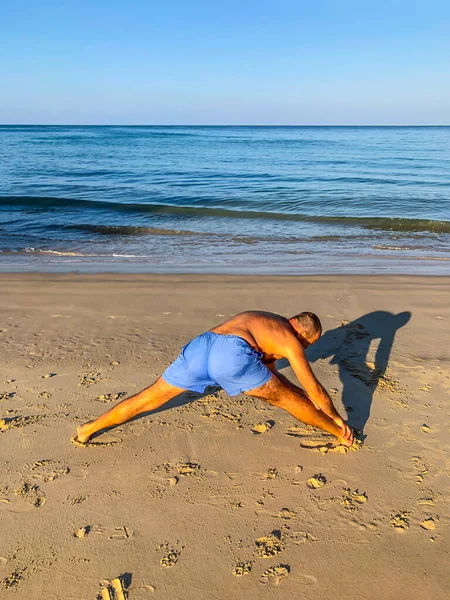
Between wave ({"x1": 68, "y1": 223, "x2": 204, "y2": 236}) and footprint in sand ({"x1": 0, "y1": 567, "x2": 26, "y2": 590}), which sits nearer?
footprint in sand ({"x1": 0, "y1": 567, "x2": 26, "y2": 590})

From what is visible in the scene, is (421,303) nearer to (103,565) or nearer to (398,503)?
(398,503)

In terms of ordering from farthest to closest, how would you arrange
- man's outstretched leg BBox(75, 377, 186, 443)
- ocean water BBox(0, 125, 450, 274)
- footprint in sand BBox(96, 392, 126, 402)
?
ocean water BBox(0, 125, 450, 274)
footprint in sand BBox(96, 392, 126, 402)
man's outstretched leg BBox(75, 377, 186, 443)

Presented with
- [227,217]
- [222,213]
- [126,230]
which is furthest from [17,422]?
[222,213]

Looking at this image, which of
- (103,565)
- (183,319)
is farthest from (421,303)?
(103,565)

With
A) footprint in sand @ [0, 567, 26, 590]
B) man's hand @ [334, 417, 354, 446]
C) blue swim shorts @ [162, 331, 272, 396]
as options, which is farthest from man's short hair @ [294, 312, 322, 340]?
footprint in sand @ [0, 567, 26, 590]

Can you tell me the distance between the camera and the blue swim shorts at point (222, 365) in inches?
132

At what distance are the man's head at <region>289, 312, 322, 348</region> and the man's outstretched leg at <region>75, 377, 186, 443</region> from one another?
0.94 m

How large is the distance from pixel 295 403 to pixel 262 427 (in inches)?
22.7

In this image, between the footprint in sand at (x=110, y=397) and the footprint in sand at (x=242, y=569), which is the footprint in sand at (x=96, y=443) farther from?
the footprint in sand at (x=242, y=569)

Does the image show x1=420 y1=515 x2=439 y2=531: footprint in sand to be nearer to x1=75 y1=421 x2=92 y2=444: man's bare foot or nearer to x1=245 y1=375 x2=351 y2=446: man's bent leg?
x1=245 y1=375 x2=351 y2=446: man's bent leg

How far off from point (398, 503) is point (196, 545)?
1328 millimetres

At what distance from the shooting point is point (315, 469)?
356cm

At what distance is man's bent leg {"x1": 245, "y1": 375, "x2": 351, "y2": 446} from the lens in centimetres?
350

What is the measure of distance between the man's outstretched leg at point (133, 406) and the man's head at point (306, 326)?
935mm
